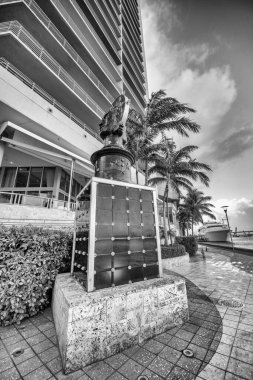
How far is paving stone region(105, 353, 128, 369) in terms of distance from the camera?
6.84 feet

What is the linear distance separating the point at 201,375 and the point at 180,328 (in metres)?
1.04

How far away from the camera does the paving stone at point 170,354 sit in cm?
216

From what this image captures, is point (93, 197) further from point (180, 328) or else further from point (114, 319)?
point (180, 328)

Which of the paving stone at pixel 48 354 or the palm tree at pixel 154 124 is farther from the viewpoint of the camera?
the palm tree at pixel 154 124

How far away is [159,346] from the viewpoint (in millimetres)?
2412

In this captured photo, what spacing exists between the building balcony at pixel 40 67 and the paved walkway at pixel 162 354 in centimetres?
1486

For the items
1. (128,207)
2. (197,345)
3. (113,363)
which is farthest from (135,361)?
(128,207)

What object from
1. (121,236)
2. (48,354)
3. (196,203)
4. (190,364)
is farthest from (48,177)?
(196,203)

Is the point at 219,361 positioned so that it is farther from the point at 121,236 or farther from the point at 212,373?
the point at 121,236

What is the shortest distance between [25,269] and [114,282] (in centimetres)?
192

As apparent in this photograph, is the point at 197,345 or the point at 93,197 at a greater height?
the point at 93,197

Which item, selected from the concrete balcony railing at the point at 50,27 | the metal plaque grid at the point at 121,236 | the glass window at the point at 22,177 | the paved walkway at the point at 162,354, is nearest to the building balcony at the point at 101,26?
the concrete balcony railing at the point at 50,27

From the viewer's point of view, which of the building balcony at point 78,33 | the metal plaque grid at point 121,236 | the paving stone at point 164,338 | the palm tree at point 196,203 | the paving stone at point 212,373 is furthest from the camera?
the palm tree at point 196,203

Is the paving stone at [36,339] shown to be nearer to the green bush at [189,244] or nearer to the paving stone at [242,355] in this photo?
the paving stone at [242,355]
